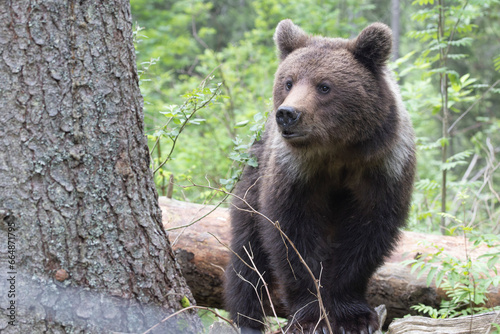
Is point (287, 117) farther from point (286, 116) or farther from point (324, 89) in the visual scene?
point (324, 89)

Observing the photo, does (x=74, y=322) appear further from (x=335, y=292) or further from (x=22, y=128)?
(x=335, y=292)

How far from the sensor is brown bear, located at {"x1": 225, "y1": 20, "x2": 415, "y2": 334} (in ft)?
14.4

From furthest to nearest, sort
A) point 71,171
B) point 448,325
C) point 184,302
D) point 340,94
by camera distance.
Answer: point 340,94
point 448,325
point 184,302
point 71,171

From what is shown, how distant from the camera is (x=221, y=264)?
5660 millimetres

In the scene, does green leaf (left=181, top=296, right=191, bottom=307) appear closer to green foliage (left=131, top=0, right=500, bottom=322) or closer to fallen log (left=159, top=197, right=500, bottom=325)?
green foliage (left=131, top=0, right=500, bottom=322)

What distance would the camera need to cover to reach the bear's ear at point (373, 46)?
14.7 feet

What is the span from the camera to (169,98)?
1213 centimetres

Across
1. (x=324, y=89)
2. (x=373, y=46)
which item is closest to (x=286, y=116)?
(x=324, y=89)

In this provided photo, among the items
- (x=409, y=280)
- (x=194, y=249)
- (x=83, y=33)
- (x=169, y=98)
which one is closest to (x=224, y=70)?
(x=169, y=98)

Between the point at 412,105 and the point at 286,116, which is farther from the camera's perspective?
the point at 412,105

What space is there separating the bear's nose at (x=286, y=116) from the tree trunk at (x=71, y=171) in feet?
4.30

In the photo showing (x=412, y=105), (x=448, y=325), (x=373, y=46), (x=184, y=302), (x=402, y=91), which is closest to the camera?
(x=184, y=302)

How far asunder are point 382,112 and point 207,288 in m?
2.93

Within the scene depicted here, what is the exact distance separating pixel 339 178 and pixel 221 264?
1.87 meters
